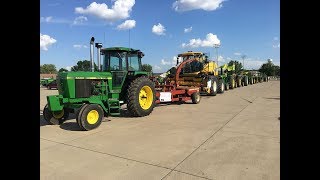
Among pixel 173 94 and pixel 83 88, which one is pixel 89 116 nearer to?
pixel 83 88

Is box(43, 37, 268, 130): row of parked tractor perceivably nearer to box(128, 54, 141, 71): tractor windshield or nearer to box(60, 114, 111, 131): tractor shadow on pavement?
box(128, 54, 141, 71): tractor windshield

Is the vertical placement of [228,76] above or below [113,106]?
above

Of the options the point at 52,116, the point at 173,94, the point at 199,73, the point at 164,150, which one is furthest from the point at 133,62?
the point at 199,73

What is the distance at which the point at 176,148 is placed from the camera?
549 centimetres

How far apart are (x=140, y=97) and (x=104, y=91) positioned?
1.32 metres

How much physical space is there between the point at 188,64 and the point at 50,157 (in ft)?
42.8

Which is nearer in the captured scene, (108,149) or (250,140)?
(108,149)

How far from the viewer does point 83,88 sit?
8250 mm

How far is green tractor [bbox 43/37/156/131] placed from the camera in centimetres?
762

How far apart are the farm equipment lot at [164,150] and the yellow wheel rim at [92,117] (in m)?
0.28

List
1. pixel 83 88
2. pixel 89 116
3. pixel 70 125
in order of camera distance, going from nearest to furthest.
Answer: pixel 89 116, pixel 70 125, pixel 83 88
